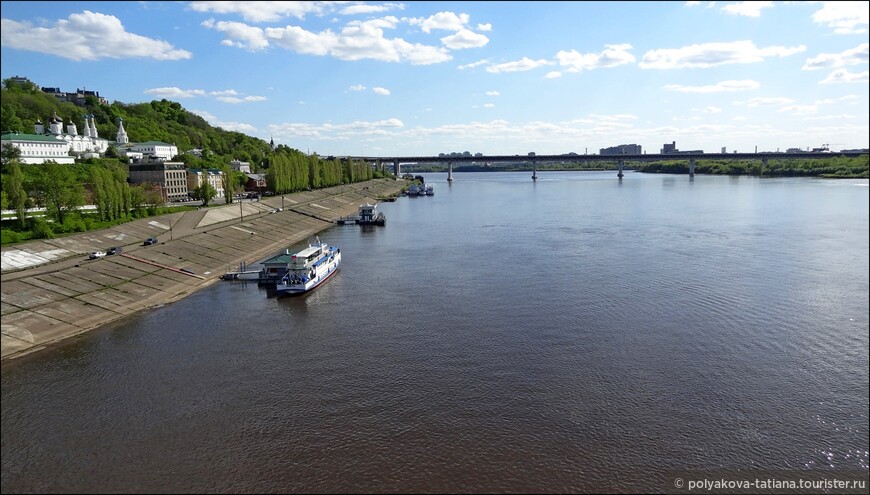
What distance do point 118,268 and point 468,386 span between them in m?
17.8

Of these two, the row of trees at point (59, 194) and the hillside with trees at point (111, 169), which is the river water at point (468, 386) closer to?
the hillside with trees at point (111, 169)

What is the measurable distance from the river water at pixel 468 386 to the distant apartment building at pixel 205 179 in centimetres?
3212

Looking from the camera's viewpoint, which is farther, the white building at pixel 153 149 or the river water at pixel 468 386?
the white building at pixel 153 149

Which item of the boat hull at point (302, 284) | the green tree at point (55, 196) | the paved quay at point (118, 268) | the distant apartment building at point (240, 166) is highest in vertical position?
the distant apartment building at point (240, 166)

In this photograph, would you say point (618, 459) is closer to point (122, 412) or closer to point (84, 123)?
point (122, 412)

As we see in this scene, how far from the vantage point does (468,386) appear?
13344mm

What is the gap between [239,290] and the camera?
957 inches

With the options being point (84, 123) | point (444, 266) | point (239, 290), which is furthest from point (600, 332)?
point (84, 123)

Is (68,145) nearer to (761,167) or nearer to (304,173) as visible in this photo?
(304,173)

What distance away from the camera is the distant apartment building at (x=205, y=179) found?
5319 cm

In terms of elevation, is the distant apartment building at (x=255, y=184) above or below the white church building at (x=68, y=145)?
below

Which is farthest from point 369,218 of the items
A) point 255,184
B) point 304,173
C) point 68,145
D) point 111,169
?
point 68,145

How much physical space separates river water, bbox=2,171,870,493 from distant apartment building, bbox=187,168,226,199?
3212cm

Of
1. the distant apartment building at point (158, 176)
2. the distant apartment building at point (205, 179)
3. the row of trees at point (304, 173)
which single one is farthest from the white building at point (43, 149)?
the row of trees at point (304, 173)
